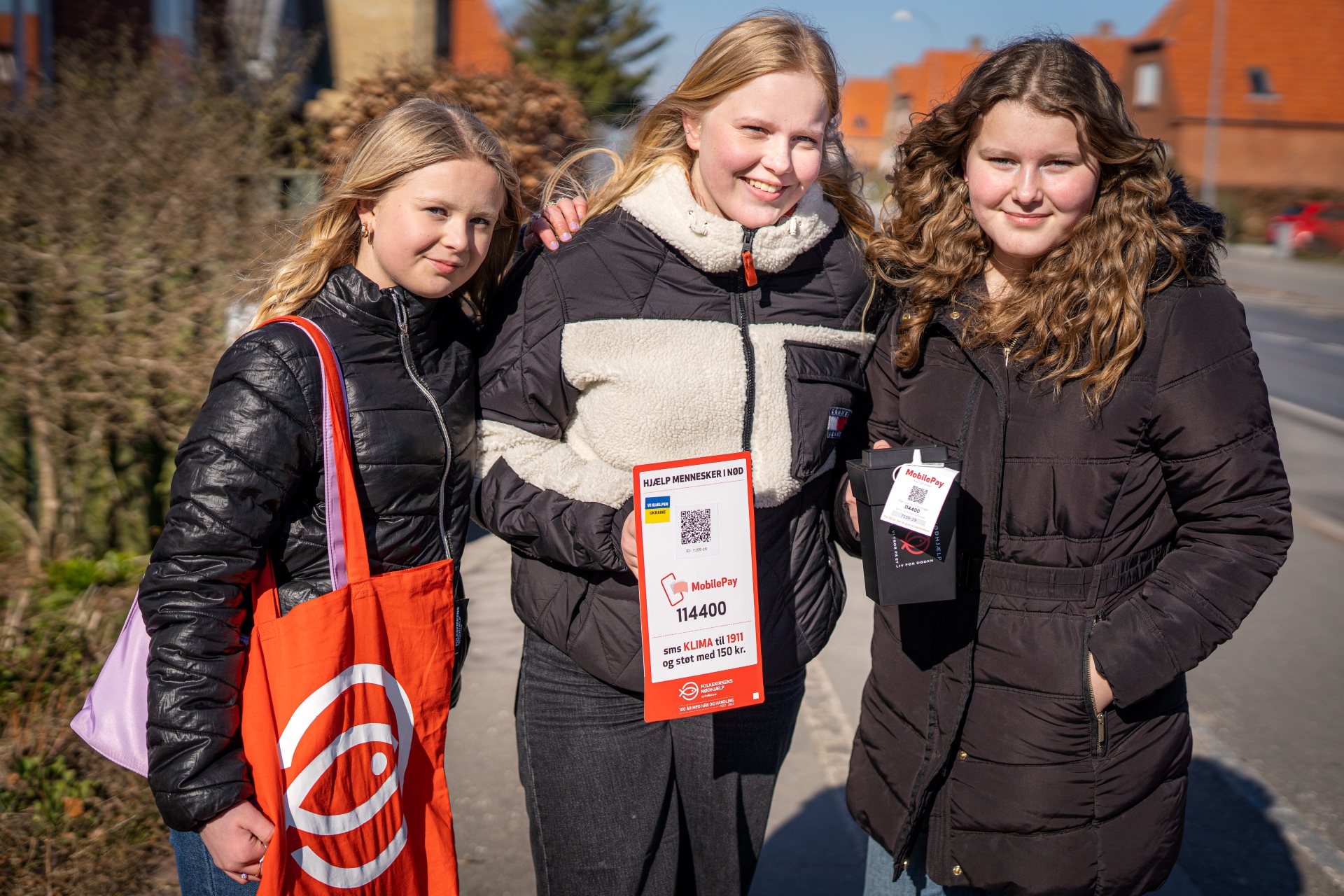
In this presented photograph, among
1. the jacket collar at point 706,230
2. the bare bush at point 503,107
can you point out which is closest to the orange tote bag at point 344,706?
the jacket collar at point 706,230

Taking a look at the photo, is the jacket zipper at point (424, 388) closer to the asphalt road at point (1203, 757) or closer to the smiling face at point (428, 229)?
→ the smiling face at point (428, 229)

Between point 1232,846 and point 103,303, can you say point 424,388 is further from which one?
Result: point 103,303

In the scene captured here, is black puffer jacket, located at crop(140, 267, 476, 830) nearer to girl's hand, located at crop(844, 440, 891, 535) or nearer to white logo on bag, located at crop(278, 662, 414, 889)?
white logo on bag, located at crop(278, 662, 414, 889)

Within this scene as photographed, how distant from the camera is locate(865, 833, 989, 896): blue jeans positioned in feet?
7.27

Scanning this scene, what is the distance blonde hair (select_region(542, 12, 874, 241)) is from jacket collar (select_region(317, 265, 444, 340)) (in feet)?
1.82

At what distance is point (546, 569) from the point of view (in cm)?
229

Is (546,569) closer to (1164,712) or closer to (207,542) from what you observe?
(207,542)

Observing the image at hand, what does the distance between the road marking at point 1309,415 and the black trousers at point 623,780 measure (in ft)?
29.7

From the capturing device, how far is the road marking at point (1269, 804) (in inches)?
A: 131

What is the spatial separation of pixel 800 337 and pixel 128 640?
1.48m

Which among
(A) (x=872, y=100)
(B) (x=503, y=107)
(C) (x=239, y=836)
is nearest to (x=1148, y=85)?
(A) (x=872, y=100)

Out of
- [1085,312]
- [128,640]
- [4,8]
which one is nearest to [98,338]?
[128,640]

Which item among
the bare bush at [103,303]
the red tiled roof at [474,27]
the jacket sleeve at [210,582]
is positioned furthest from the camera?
the red tiled roof at [474,27]


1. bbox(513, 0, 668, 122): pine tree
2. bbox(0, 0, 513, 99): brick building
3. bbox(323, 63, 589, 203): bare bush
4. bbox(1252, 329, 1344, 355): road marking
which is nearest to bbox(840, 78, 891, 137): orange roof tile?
bbox(513, 0, 668, 122): pine tree
